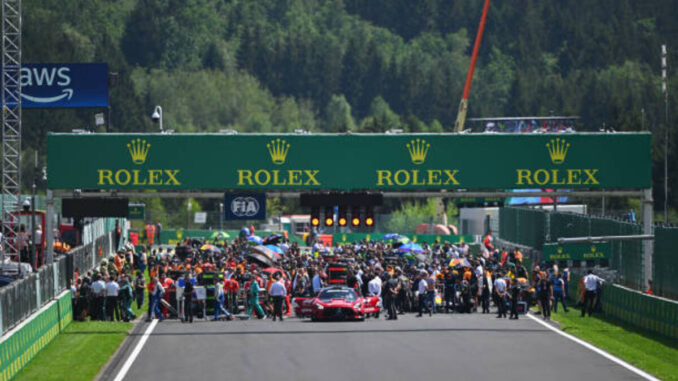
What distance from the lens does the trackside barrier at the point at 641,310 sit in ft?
106

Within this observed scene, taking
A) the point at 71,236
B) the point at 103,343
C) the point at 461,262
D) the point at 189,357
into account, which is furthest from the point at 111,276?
the point at 71,236

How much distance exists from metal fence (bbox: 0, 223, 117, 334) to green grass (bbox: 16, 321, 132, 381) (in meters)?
1.01

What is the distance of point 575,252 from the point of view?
41344 millimetres

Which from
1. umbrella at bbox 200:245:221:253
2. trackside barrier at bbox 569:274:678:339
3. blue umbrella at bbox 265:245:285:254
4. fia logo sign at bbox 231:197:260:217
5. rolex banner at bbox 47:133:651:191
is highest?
rolex banner at bbox 47:133:651:191

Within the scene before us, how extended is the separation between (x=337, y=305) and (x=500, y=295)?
494 cm

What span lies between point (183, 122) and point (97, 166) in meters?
151

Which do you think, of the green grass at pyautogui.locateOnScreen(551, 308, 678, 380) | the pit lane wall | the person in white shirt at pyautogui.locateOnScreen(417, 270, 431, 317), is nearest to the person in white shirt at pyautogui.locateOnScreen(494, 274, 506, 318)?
the green grass at pyautogui.locateOnScreen(551, 308, 678, 380)

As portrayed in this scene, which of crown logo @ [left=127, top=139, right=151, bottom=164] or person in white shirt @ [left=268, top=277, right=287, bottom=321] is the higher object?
crown logo @ [left=127, top=139, right=151, bottom=164]

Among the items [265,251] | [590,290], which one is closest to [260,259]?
[265,251]

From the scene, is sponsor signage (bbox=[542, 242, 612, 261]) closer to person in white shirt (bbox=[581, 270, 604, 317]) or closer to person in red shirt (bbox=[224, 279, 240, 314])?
person in white shirt (bbox=[581, 270, 604, 317])

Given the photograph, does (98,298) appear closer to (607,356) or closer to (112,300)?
(112,300)

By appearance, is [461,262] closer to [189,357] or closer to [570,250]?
[570,250]

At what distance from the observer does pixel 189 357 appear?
2820 centimetres

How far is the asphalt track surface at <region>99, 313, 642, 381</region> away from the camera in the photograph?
83.3 feet
